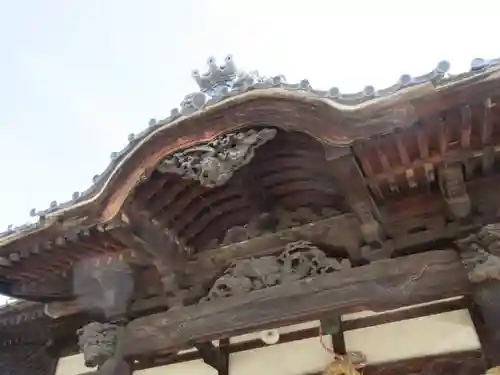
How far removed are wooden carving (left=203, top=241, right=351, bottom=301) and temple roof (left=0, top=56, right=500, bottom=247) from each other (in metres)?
1.38

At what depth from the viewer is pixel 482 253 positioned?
13.1 feet

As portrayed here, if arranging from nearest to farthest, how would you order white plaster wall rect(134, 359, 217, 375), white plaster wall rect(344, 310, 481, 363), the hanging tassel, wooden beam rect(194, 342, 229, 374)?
white plaster wall rect(344, 310, 481, 363) < the hanging tassel < wooden beam rect(194, 342, 229, 374) < white plaster wall rect(134, 359, 217, 375)

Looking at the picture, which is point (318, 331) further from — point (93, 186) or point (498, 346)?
point (93, 186)

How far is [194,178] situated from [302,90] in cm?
120

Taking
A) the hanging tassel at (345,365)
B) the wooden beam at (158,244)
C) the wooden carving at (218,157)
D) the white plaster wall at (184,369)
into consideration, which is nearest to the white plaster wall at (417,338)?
the hanging tassel at (345,365)

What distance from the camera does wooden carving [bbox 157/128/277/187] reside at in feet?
14.3

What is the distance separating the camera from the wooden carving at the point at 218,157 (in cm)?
437

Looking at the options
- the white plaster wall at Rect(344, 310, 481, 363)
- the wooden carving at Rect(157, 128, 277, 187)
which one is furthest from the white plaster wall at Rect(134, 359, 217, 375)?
the wooden carving at Rect(157, 128, 277, 187)

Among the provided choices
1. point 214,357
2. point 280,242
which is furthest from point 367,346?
point 214,357

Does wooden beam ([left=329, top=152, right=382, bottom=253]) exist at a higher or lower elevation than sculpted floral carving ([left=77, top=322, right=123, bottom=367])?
higher

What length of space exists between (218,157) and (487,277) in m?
2.33

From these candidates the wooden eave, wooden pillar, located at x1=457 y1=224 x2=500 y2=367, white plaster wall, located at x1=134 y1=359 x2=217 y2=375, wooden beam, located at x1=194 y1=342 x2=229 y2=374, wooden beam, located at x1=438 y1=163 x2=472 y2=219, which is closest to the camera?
wooden pillar, located at x1=457 y1=224 x2=500 y2=367

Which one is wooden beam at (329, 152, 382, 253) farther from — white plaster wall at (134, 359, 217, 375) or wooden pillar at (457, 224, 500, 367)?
white plaster wall at (134, 359, 217, 375)

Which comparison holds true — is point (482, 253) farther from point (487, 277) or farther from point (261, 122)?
point (261, 122)
